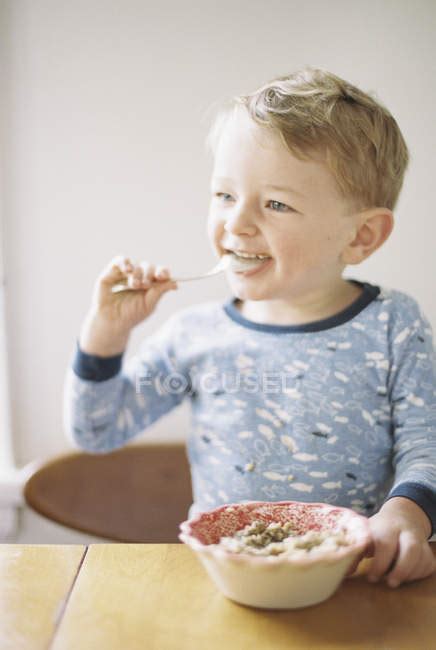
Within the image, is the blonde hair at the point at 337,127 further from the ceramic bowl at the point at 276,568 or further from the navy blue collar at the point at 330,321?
the ceramic bowl at the point at 276,568

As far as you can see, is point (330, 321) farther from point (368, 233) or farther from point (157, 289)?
point (157, 289)

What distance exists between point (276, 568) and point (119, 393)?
55 cm

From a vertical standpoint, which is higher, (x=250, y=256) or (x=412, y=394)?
(x=250, y=256)

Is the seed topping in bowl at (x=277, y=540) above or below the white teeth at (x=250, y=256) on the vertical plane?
below

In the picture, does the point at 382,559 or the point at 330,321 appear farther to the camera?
the point at 330,321

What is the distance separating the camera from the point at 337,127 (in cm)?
104

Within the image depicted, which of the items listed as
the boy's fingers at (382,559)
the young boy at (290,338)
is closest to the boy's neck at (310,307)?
the young boy at (290,338)

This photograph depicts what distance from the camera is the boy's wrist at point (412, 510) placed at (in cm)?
87

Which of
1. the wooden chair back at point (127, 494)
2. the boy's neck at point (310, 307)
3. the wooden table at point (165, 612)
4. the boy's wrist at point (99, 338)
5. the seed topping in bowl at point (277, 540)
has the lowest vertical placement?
the wooden chair back at point (127, 494)

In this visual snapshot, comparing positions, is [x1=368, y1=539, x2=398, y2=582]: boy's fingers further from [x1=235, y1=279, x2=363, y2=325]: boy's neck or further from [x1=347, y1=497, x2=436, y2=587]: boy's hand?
[x1=235, y1=279, x2=363, y2=325]: boy's neck

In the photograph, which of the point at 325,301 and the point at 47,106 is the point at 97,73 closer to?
the point at 47,106

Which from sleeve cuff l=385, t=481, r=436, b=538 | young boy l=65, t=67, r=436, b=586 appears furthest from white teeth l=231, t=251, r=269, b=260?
sleeve cuff l=385, t=481, r=436, b=538

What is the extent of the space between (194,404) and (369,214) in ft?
1.35

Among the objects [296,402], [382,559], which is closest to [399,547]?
[382,559]
